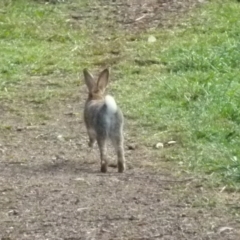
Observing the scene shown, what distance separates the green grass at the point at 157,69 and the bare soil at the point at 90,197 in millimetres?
366

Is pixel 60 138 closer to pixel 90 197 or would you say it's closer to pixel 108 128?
pixel 108 128

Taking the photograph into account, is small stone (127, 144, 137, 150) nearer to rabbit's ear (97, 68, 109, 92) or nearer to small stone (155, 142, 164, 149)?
small stone (155, 142, 164, 149)

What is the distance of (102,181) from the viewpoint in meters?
7.02

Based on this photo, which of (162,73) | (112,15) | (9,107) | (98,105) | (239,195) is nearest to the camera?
(239,195)

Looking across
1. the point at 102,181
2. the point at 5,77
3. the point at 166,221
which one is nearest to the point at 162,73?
the point at 5,77

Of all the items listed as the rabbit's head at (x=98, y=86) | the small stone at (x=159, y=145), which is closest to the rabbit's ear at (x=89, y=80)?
the rabbit's head at (x=98, y=86)

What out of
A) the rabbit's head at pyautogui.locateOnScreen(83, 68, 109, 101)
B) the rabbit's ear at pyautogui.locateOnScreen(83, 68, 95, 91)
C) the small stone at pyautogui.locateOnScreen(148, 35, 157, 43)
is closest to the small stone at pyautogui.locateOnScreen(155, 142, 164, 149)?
the rabbit's head at pyautogui.locateOnScreen(83, 68, 109, 101)

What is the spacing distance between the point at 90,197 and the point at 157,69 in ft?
13.8

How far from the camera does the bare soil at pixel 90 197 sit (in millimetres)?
6000

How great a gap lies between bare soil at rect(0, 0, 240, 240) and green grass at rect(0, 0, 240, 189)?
1.20ft

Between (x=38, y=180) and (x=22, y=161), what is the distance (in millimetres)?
725

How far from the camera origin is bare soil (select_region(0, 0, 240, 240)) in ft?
19.7

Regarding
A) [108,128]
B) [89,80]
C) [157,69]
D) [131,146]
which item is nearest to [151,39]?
[157,69]

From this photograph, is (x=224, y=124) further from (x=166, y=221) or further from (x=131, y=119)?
(x=166, y=221)
